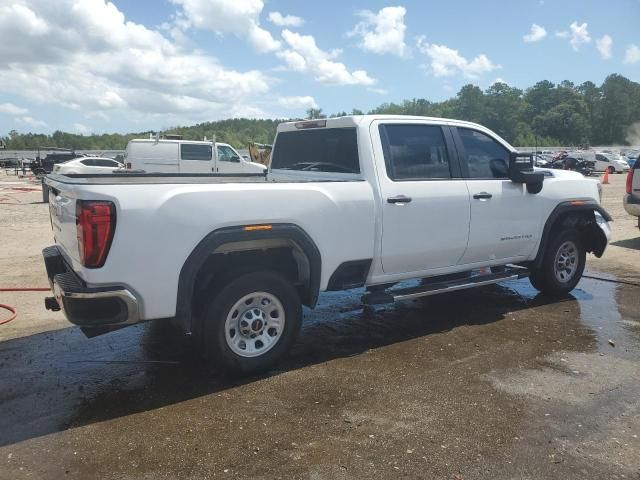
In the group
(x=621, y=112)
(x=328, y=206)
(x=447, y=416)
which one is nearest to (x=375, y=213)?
(x=328, y=206)

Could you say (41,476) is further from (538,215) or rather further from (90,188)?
(538,215)

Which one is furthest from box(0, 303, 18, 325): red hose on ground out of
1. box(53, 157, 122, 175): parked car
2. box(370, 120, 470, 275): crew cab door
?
box(53, 157, 122, 175): parked car

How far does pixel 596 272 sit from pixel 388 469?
6.52 metres

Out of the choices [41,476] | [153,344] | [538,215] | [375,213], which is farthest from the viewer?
[538,215]

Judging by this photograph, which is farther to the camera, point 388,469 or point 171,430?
point 171,430

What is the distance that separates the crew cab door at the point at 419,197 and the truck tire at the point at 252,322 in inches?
41.2

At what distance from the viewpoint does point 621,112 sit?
135 m

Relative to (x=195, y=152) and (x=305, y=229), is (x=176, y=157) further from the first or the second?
(x=305, y=229)

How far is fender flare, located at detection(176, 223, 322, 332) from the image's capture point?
12.8 ft

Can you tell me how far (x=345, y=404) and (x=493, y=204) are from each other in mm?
2848

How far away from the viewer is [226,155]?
20.5 meters

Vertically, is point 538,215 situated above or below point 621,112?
below

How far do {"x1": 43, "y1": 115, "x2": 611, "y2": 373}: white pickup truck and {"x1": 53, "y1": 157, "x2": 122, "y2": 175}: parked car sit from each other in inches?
644

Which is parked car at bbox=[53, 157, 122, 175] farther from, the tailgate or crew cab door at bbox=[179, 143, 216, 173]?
the tailgate
